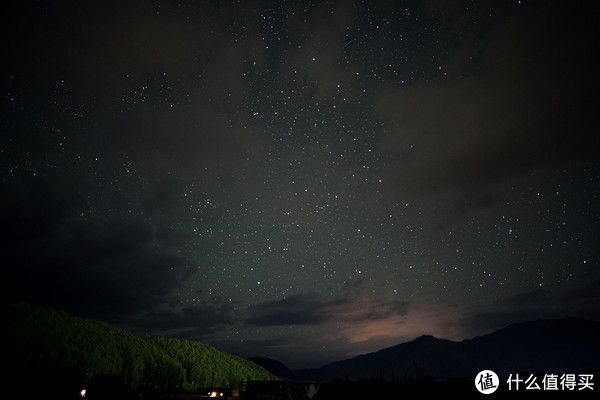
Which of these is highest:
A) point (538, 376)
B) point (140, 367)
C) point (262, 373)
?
point (538, 376)

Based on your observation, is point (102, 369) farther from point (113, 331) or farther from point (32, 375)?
point (32, 375)

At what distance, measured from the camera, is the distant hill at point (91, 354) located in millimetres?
24891

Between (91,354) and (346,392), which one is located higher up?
(346,392)

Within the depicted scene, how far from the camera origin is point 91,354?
2830 centimetres

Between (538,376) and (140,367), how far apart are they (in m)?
31.4

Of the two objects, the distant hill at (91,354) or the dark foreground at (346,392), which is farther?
the distant hill at (91,354)

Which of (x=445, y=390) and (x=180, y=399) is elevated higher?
(x=445, y=390)

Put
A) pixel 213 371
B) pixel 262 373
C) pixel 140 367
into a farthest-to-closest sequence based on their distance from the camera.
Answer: pixel 262 373
pixel 213 371
pixel 140 367

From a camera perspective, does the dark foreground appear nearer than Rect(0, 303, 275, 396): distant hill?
Yes

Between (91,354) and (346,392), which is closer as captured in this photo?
(346,392)

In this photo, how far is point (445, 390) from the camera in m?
13.5

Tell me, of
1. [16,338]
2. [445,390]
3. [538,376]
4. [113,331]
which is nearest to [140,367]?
[113,331]

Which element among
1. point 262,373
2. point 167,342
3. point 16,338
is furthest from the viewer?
point 262,373

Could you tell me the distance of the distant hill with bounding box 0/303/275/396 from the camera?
24891 mm
